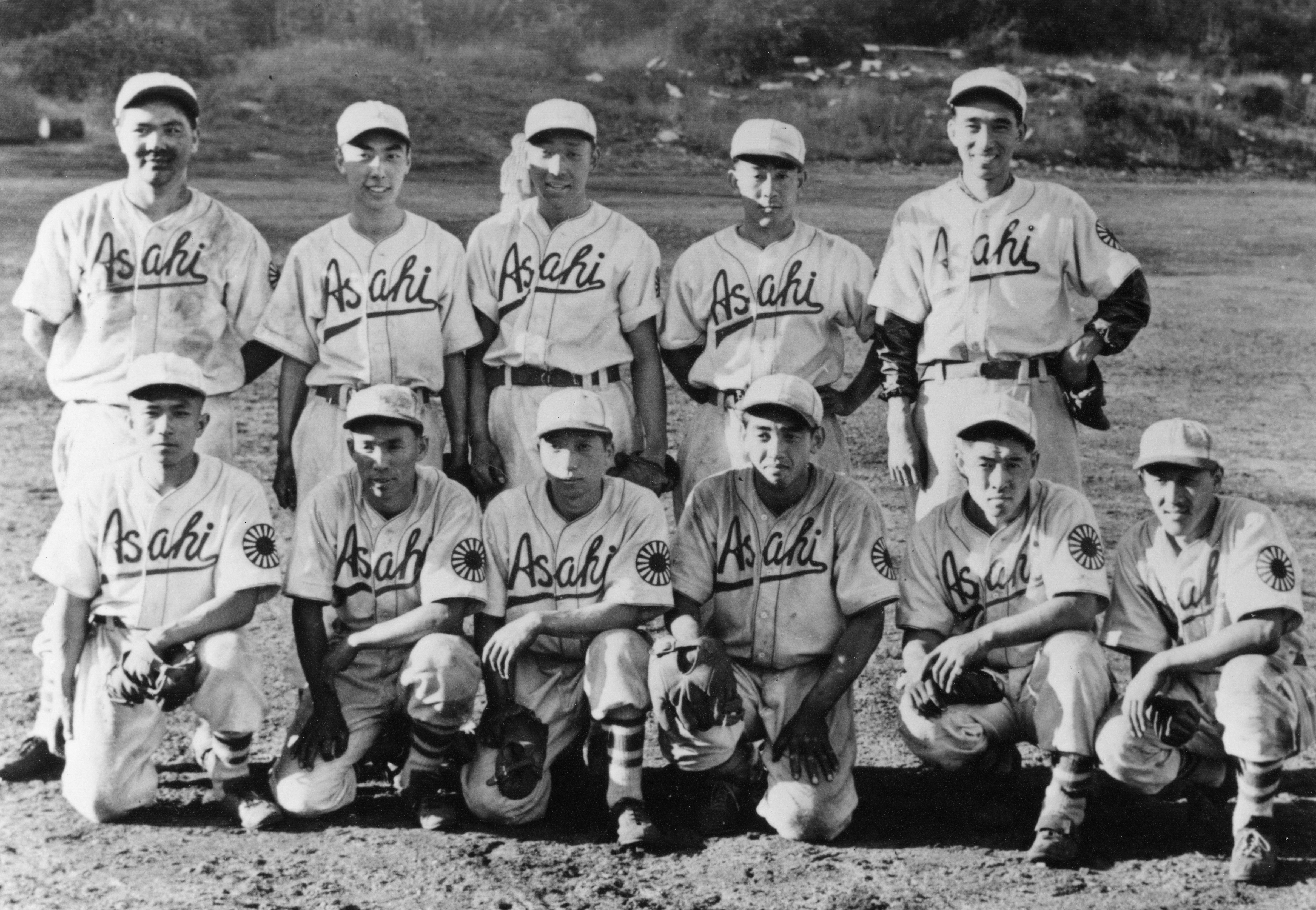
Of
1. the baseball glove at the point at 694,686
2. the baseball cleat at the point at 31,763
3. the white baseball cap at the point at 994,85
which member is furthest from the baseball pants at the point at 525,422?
the baseball cleat at the point at 31,763

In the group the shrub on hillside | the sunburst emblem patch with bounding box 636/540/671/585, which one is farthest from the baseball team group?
the shrub on hillside

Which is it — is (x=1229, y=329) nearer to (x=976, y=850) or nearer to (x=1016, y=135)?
(x=1016, y=135)

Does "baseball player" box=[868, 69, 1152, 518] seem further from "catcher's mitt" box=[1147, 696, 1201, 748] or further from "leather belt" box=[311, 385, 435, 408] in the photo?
"leather belt" box=[311, 385, 435, 408]

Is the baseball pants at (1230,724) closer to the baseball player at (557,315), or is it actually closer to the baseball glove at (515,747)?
the baseball glove at (515,747)

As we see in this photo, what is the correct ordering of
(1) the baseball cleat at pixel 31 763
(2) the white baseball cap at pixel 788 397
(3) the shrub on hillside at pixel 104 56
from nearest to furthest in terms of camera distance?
(2) the white baseball cap at pixel 788 397
(1) the baseball cleat at pixel 31 763
(3) the shrub on hillside at pixel 104 56

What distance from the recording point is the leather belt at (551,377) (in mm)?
4742

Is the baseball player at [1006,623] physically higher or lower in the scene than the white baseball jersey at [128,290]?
lower

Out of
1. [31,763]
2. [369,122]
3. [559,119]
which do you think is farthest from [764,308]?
[31,763]

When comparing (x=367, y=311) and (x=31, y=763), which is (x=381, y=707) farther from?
(x=367, y=311)

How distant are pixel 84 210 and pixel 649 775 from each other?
2.51 m

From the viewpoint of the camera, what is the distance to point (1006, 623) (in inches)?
160

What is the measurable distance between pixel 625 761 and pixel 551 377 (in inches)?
52.7

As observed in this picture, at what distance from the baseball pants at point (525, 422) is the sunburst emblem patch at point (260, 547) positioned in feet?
2.66

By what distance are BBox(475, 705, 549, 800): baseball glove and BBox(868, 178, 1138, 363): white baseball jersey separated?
1.73 meters
